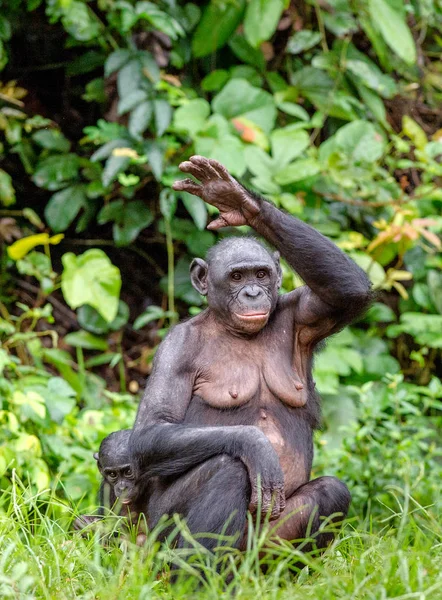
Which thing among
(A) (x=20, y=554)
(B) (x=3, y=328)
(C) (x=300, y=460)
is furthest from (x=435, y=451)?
(A) (x=20, y=554)

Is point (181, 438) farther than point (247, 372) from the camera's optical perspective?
No

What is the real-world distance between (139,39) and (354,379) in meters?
3.09

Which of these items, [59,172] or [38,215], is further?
[38,215]

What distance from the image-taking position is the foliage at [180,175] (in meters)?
6.80

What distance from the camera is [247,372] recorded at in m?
4.16

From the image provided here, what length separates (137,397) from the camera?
24.4 feet

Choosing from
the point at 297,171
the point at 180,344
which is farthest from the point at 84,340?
the point at 180,344

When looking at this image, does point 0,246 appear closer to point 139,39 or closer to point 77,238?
point 77,238

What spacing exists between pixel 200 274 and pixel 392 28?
12.8ft

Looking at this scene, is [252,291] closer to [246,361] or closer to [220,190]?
[246,361]

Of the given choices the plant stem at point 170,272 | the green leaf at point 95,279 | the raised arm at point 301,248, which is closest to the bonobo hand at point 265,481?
the raised arm at point 301,248

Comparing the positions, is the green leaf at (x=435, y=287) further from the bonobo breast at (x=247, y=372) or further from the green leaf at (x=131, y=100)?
the bonobo breast at (x=247, y=372)

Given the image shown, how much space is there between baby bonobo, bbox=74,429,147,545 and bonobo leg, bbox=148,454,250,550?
55cm

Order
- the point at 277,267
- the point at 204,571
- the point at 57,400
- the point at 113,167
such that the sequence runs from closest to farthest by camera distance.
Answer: the point at 204,571, the point at 277,267, the point at 57,400, the point at 113,167
